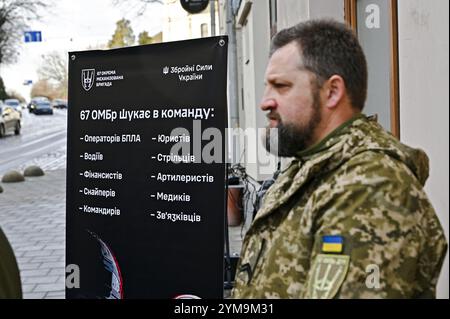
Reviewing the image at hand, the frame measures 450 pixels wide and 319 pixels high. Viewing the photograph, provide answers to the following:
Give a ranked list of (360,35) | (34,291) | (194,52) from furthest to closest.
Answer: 1. (34,291)
2. (360,35)
3. (194,52)

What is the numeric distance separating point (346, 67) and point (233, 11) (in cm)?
1002

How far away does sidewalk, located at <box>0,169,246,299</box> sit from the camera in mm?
5750

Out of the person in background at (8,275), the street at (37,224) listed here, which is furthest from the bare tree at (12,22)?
the person in background at (8,275)

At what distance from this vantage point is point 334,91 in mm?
1681

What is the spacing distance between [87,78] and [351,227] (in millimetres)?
2834

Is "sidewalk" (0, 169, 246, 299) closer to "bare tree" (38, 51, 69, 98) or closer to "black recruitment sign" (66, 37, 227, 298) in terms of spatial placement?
"black recruitment sign" (66, 37, 227, 298)


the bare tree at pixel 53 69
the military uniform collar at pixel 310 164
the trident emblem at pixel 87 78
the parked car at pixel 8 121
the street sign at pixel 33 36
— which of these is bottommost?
the military uniform collar at pixel 310 164

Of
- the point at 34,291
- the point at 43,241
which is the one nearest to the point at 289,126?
the point at 34,291

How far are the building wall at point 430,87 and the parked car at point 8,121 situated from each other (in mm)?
27015

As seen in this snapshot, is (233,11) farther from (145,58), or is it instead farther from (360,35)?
(145,58)

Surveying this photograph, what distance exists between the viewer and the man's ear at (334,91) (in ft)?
5.48

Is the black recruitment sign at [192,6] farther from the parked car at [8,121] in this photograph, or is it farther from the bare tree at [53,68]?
the bare tree at [53,68]

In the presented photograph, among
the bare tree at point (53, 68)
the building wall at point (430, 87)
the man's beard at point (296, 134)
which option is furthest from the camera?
the bare tree at point (53, 68)

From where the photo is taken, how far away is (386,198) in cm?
147
